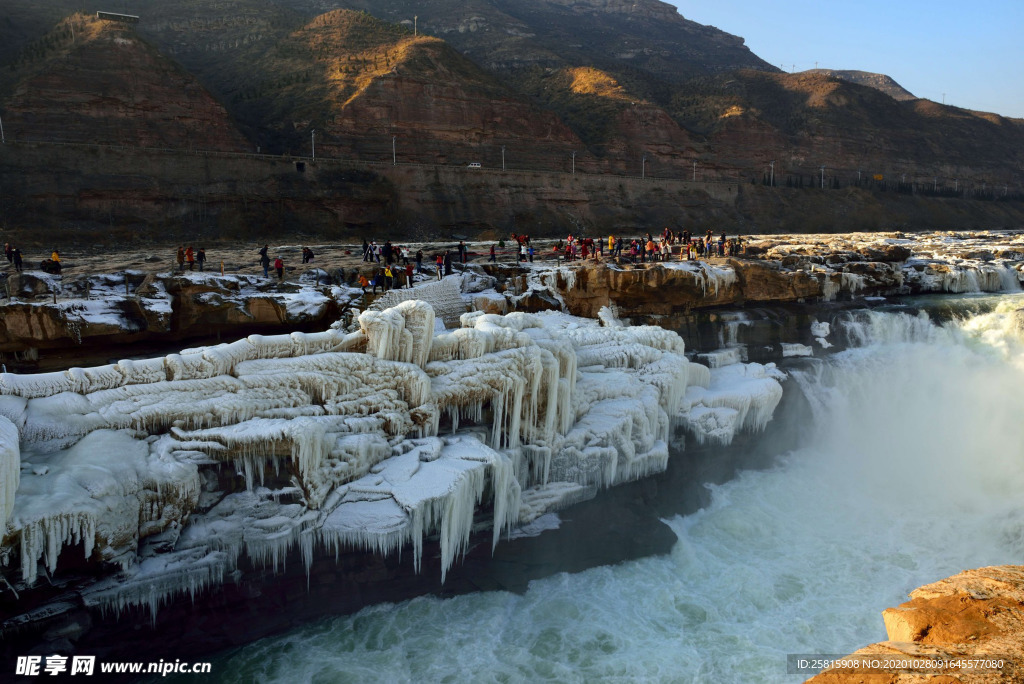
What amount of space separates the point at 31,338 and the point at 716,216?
4184 cm

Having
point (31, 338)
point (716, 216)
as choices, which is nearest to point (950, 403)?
point (31, 338)

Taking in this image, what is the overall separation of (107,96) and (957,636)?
137 feet

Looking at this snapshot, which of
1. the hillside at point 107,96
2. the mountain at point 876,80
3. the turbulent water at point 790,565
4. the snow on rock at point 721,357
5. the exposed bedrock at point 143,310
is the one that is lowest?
the turbulent water at point 790,565

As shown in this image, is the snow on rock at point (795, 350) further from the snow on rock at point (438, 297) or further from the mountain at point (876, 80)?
the mountain at point (876, 80)

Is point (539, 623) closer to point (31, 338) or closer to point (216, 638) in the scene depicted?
point (216, 638)

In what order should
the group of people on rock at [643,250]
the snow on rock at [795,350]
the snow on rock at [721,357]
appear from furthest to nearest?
the group of people on rock at [643,250] < the snow on rock at [795,350] < the snow on rock at [721,357]

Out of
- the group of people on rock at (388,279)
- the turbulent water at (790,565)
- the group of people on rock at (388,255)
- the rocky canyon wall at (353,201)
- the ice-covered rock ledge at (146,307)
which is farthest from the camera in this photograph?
the rocky canyon wall at (353,201)

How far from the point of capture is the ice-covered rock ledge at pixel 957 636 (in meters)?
4.09

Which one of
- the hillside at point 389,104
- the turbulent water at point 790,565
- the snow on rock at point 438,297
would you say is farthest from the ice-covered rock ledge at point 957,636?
the hillside at point 389,104

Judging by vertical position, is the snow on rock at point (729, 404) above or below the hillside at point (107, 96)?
below

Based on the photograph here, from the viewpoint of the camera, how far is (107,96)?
35.2 m

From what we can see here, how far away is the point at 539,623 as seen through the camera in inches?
380

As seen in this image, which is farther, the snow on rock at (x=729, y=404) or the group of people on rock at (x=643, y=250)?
the group of people on rock at (x=643, y=250)

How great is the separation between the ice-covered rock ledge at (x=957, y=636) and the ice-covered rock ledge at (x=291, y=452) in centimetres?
550
